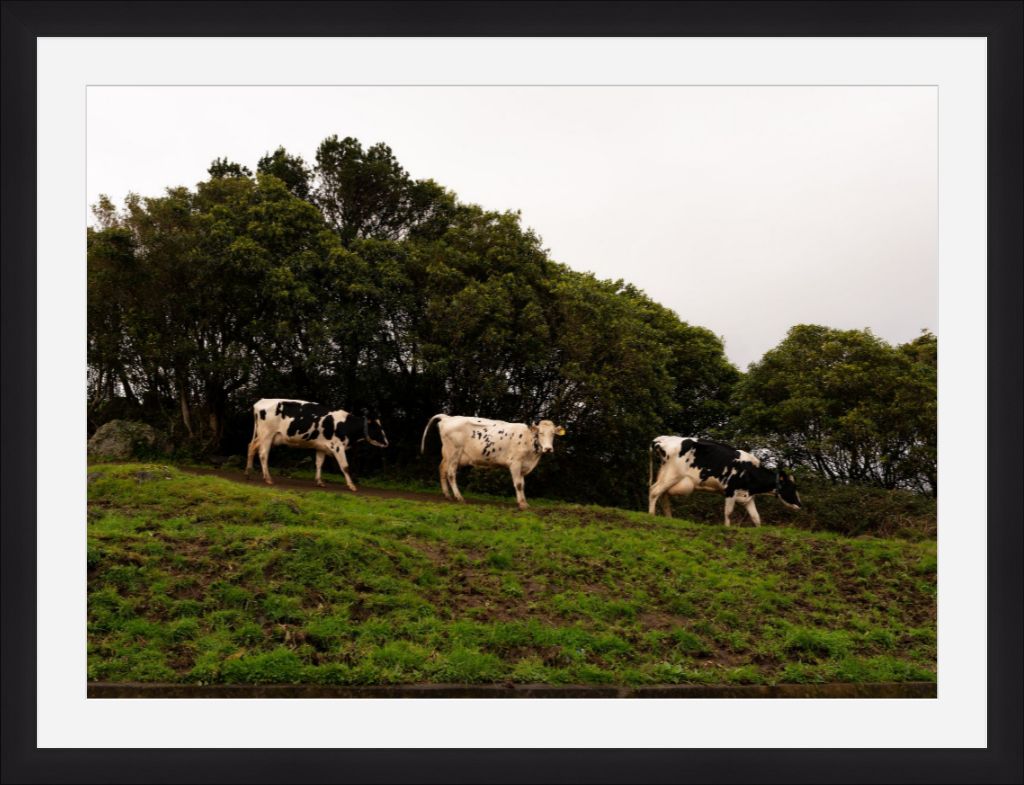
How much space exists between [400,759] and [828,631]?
20.3 feet

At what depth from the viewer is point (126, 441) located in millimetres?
19812

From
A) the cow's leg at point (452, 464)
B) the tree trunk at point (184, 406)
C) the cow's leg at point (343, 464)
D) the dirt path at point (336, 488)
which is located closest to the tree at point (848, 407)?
the dirt path at point (336, 488)

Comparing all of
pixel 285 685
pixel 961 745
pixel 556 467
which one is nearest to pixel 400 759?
pixel 285 685

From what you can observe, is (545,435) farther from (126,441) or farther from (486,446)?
(126,441)

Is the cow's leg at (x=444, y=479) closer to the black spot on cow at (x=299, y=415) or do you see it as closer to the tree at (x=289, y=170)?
the black spot on cow at (x=299, y=415)

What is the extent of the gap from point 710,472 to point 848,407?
6483mm

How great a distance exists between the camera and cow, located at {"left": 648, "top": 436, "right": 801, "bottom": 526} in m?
16.6

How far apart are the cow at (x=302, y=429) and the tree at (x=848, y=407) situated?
11.6m

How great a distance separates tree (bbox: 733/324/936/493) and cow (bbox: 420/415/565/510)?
25.2 feet

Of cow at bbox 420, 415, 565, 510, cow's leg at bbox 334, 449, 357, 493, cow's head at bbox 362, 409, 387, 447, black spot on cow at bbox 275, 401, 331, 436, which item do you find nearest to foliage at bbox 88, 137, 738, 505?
cow's head at bbox 362, 409, 387, 447

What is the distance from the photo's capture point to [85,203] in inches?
302

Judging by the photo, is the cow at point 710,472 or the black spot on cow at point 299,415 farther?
the black spot on cow at point 299,415

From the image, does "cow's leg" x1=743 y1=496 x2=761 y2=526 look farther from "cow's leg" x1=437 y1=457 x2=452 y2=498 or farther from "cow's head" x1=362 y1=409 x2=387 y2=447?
"cow's head" x1=362 y1=409 x2=387 y2=447

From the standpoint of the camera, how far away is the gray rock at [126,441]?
1947 centimetres
